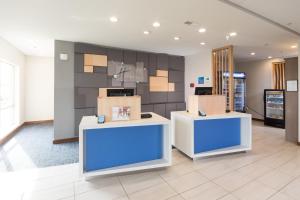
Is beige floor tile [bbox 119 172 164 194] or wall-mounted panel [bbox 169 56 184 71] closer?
beige floor tile [bbox 119 172 164 194]

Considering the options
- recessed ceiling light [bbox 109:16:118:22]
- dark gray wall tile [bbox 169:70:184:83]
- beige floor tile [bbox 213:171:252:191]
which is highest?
recessed ceiling light [bbox 109:16:118:22]

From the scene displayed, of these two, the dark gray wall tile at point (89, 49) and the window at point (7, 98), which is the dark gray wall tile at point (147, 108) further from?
the window at point (7, 98)

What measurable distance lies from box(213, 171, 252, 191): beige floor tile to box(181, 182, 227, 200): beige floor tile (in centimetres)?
12

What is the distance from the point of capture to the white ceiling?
106 inches

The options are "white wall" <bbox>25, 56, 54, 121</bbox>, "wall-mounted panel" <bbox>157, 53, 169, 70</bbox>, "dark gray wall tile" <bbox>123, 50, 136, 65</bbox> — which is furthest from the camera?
"white wall" <bbox>25, 56, 54, 121</bbox>

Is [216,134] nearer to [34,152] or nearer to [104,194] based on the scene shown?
[104,194]

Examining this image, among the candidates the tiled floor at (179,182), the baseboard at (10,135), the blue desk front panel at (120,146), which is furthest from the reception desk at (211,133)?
the baseboard at (10,135)

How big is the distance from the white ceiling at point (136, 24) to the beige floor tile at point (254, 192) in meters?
2.67

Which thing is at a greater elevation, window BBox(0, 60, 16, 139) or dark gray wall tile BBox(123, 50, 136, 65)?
dark gray wall tile BBox(123, 50, 136, 65)

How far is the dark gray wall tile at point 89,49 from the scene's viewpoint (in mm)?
4766

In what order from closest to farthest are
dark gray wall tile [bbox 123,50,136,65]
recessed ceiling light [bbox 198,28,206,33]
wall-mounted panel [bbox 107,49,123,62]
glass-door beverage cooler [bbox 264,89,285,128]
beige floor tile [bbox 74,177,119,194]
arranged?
beige floor tile [bbox 74,177,119,194]
recessed ceiling light [bbox 198,28,206,33]
wall-mounted panel [bbox 107,49,123,62]
dark gray wall tile [bbox 123,50,136,65]
glass-door beverage cooler [bbox 264,89,285,128]

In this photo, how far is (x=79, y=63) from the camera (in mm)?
4828

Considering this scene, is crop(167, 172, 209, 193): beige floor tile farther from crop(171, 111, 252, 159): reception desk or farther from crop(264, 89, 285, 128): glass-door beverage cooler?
crop(264, 89, 285, 128): glass-door beverage cooler

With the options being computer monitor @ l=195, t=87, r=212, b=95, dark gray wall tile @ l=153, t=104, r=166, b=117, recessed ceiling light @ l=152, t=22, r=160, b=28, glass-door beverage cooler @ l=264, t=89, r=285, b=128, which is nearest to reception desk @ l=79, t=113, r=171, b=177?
computer monitor @ l=195, t=87, r=212, b=95
